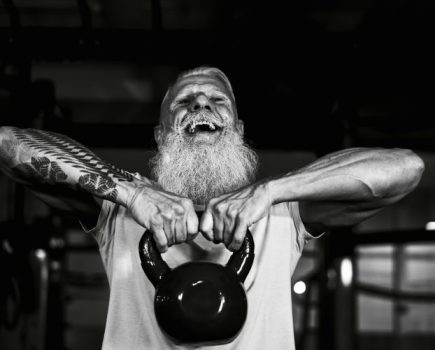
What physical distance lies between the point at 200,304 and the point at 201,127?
0.81m

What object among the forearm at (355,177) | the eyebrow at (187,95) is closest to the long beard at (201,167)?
the eyebrow at (187,95)

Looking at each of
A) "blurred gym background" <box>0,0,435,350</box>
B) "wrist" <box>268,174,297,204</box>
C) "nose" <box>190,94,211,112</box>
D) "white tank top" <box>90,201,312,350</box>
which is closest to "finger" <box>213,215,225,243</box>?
"wrist" <box>268,174,297,204</box>

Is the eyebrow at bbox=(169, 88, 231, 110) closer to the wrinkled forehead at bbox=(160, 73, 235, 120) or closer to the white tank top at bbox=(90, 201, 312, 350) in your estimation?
the wrinkled forehead at bbox=(160, 73, 235, 120)

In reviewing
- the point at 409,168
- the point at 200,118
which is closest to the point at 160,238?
the point at 409,168

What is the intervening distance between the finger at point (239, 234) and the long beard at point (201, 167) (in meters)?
0.63

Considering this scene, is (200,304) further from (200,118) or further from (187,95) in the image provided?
(187,95)

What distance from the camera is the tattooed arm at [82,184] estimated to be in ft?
3.26

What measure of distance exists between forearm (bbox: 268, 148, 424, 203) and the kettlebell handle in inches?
6.6

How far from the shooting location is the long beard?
1613 millimetres

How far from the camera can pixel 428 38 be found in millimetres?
2199

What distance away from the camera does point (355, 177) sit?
1.19 metres

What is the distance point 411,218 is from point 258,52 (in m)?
7.16

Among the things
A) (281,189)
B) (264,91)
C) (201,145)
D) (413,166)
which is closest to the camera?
(281,189)

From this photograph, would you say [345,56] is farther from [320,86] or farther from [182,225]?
[182,225]
